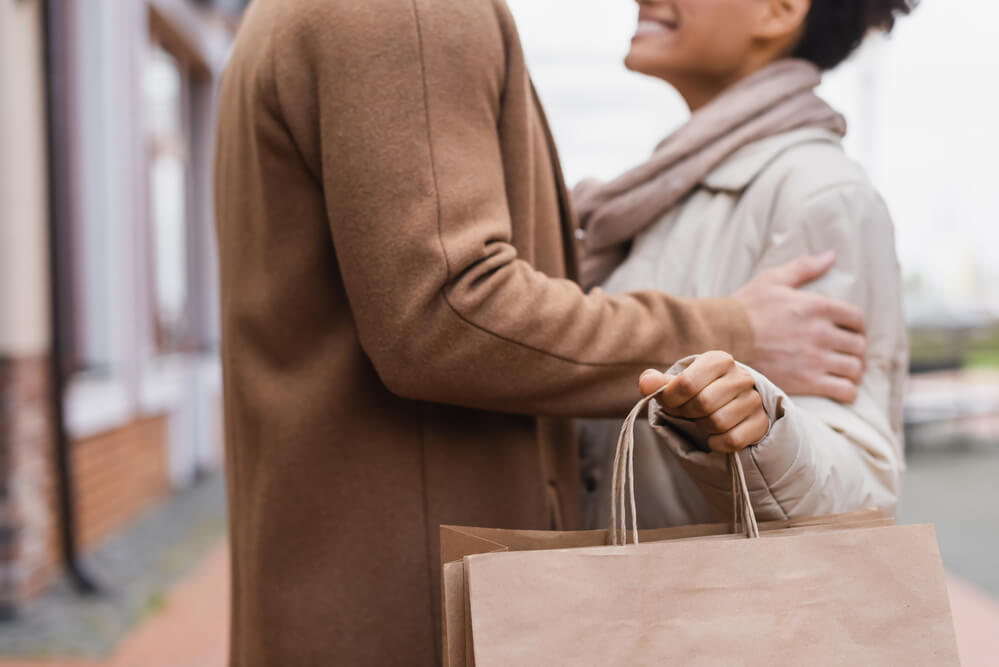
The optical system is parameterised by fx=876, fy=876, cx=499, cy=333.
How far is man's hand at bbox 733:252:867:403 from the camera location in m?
1.20

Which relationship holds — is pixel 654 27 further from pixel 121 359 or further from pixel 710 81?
pixel 121 359

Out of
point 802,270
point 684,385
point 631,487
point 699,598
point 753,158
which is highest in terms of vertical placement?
point 753,158

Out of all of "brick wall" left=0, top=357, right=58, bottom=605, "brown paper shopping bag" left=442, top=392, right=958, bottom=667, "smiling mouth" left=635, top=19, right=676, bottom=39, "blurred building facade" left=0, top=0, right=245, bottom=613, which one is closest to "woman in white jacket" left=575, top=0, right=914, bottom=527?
"smiling mouth" left=635, top=19, right=676, bottom=39

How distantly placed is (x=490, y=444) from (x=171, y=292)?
22.7 feet

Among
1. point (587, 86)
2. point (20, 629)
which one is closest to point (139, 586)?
point (20, 629)

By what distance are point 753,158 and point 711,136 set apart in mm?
81

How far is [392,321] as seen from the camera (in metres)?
1.05

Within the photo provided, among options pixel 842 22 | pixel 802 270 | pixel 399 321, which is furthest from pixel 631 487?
pixel 842 22

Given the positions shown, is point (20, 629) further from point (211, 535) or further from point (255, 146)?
point (255, 146)

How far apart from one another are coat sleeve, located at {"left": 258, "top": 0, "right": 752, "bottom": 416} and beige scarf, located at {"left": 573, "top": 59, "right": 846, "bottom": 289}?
1.25 feet

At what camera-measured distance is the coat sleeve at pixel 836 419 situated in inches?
40.2

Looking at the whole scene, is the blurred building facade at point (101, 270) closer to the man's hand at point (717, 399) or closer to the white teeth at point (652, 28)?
the white teeth at point (652, 28)

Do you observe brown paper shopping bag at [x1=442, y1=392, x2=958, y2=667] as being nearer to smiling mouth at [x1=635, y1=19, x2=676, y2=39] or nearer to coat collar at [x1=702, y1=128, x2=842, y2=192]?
coat collar at [x1=702, y1=128, x2=842, y2=192]

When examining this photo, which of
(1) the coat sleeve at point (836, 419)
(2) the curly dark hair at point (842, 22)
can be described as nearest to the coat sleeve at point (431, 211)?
(1) the coat sleeve at point (836, 419)
